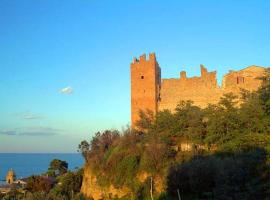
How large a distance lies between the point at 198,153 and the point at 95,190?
863 cm

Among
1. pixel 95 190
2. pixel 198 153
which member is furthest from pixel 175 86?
pixel 95 190

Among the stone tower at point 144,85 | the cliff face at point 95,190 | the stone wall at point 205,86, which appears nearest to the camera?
the cliff face at point 95,190

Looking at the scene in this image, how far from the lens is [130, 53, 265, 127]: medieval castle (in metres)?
27.5

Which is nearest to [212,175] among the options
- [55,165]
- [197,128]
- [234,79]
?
[197,128]

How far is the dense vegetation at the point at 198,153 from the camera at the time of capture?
1826cm

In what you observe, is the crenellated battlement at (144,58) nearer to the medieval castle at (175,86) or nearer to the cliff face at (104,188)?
the medieval castle at (175,86)

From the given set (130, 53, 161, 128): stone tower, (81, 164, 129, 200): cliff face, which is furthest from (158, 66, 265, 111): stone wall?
(81, 164, 129, 200): cliff face

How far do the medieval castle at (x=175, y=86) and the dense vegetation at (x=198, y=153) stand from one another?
95 cm

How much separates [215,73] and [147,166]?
8.68 m

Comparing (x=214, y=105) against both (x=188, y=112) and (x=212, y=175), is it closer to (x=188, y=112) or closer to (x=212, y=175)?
(x=188, y=112)

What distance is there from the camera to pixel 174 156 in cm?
2528

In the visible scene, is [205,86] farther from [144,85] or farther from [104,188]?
[104,188]

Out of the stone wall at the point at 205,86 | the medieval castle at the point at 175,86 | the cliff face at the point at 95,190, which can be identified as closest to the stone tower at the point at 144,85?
the medieval castle at the point at 175,86

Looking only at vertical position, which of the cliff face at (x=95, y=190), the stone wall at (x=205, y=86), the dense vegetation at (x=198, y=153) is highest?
the stone wall at (x=205, y=86)
